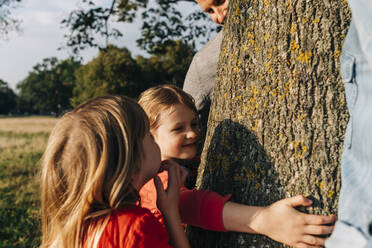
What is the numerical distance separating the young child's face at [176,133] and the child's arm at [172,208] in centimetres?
75

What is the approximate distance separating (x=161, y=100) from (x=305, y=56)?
146cm

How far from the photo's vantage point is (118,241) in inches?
71.6

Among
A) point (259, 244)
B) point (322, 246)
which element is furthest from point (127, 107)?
point (322, 246)

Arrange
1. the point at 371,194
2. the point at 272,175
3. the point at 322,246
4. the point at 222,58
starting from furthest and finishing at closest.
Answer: the point at 222,58 → the point at 272,175 → the point at 322,246 → the point at 371,194

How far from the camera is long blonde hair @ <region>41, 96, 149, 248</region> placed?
6.25 feet

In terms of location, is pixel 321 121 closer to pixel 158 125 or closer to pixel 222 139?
pixel 222 139

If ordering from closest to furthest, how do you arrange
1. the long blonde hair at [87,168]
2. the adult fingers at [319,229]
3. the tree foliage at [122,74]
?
the adult fingers at [319,229] < the long blonde hair at [87,168] < the tree foliage at [122,74]

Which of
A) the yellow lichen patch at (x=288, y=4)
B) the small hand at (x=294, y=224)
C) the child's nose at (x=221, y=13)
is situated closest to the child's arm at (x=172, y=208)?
the small hand at (x=294, y=224)

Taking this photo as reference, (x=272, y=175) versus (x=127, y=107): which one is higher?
(x=127, y=107)

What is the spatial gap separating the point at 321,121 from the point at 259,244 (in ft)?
2.33

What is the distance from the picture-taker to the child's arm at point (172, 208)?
2.04 m

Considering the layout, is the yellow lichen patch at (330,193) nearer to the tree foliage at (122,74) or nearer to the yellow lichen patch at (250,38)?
the yellow lichen patch at (250,38)

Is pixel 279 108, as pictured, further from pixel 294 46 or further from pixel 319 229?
pixel 319 229

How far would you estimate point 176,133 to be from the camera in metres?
3.00
